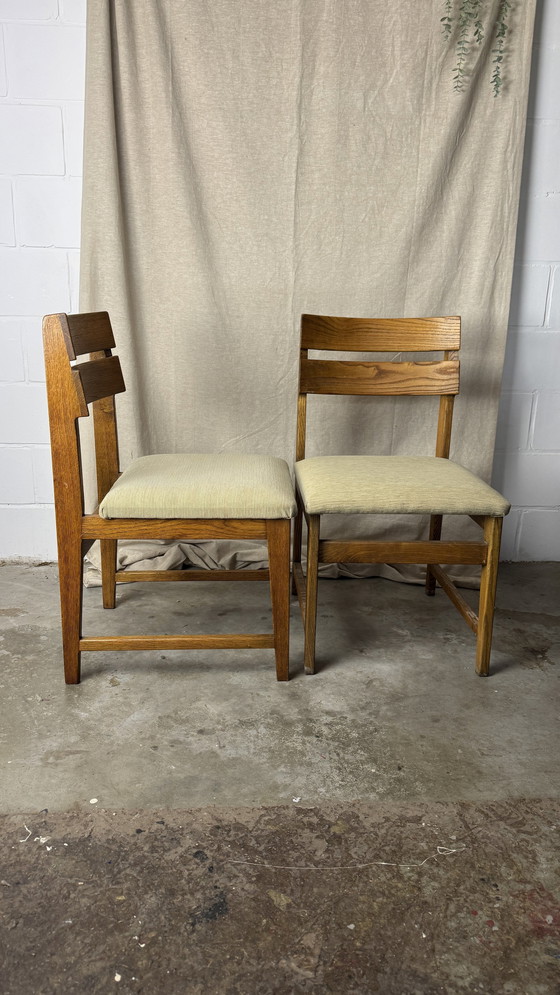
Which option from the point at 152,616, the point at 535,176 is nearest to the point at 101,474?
the point at 152,616

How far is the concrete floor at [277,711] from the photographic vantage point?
1423 mm

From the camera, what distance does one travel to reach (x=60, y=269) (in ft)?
7.84

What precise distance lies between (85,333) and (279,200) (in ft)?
2.88

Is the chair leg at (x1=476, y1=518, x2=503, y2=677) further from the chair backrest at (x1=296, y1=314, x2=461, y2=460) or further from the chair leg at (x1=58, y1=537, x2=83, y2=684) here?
the chair leg at (x1=58, y1=537, x2=83, y2=684)

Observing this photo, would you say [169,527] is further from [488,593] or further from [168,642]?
[488,593]

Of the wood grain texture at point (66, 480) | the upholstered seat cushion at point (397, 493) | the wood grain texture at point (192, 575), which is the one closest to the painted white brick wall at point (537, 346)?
the upholstered seat cushion at point (397, 493)

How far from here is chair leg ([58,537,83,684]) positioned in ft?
5.66

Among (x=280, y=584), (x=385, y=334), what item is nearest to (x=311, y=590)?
(x=280, y=584)

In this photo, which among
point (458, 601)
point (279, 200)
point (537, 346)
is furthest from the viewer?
point (537, 346)

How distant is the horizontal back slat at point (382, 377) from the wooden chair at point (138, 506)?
0.42 metres

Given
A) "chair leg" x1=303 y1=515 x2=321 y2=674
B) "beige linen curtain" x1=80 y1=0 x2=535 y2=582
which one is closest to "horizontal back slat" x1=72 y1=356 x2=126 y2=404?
"beige linen curtain" x1=80 y1=0 x2=535 y2=582

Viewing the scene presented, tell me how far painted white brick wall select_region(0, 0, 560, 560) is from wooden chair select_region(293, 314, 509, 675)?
1.84 ft

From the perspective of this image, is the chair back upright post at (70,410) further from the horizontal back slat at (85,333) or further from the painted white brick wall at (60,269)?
the painted white brick wall at (60,269)

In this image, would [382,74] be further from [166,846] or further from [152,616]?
[166,846]
